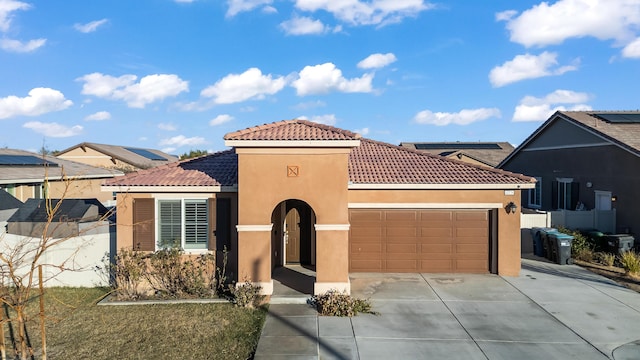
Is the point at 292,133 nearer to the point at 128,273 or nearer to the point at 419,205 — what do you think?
the point at 419,205

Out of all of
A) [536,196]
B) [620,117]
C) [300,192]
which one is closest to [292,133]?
[300,192]

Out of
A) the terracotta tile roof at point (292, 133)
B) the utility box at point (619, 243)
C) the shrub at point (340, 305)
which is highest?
the terracotta tile roof at point (292, 133)

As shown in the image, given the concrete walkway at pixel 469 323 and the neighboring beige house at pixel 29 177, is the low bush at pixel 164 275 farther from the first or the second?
the neighboring beige house at pixel 29 177

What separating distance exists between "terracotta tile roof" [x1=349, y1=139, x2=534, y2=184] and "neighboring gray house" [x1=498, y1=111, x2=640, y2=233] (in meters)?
7.36

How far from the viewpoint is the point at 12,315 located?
380 inches

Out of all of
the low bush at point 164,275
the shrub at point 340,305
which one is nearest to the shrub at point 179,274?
the low bush at point 164,275

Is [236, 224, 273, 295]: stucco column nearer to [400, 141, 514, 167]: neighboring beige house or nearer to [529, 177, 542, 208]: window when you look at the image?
[529, 177, 542, 208]: window

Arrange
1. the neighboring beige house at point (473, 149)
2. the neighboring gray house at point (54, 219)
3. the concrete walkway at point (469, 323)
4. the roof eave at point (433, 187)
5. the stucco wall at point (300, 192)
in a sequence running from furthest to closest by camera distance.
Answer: the neighboring beige house at point (473, 149)
the roof eave at point (433, 187)
the neighboring gray house at point (54, 219)
the stucco wall at point (300, 192)
the concrete walkway at point (469, 323)

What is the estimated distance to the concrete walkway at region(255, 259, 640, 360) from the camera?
25.3 ft

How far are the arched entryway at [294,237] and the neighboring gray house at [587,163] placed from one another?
13.1 meters

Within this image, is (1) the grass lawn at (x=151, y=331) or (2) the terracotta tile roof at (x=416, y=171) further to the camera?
(2) the terracotta tile roof at (x=416, y=171)

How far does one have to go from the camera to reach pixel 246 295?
1001cm

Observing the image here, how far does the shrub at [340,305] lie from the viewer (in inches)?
→ 373

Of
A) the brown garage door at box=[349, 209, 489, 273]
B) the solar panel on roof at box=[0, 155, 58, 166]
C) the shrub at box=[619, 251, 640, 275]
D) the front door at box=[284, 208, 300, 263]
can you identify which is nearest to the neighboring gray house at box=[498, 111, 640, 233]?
the shrub at box=[619, 251, 640, 275]
